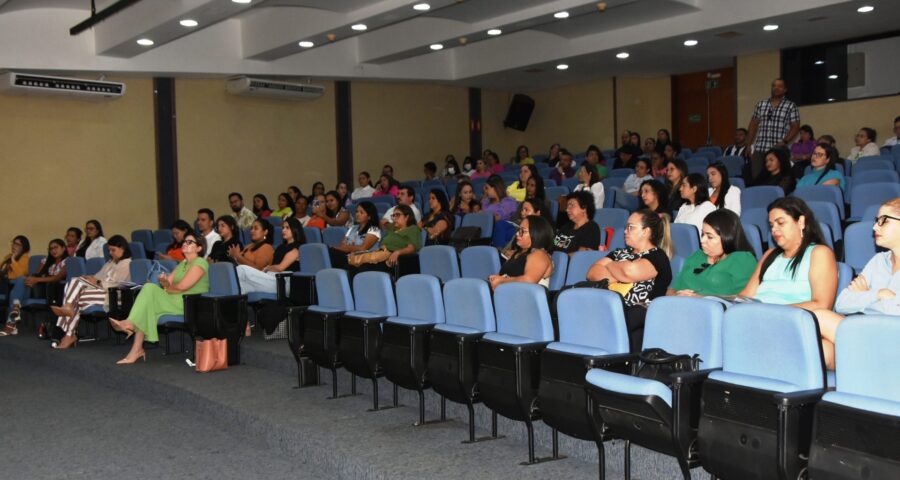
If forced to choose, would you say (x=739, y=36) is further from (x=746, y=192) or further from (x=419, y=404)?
(x=419, y=404)

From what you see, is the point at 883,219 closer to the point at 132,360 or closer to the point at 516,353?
the point at 516,353

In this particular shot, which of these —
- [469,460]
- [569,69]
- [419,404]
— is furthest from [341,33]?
[469,460]

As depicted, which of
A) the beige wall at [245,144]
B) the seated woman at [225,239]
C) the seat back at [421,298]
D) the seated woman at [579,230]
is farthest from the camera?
the beige wall at [245,144]

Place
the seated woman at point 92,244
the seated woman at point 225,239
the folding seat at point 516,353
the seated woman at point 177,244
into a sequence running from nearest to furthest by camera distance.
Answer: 1. the folding seat at point 516,353
2. the seated woman at point 225,239
3. the seated woman at point 177,244
4. the seated woman at point 92,244

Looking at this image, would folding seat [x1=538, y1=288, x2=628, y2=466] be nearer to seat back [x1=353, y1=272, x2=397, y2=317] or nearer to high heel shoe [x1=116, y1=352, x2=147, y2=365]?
seat back [x1=353, y1=272, x2=397, y2=317]

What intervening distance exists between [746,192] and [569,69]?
683 cm

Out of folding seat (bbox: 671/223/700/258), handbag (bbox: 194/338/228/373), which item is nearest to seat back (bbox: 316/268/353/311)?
handbag (bbox: 194/338/228/373)

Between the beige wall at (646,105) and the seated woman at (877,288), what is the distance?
1129 cm

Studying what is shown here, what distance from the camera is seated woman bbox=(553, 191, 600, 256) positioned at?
229 inches

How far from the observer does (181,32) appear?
962 cm

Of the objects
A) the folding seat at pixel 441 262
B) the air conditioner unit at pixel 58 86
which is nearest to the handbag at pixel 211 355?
the folding seat at pixel 441 262

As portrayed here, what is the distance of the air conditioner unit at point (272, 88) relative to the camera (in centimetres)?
1201

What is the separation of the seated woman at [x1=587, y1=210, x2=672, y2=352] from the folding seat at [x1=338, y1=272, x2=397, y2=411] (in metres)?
1.16

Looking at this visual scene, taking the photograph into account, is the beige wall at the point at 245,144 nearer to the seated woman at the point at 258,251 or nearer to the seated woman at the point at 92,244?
the seated woman at the point at 92,244
